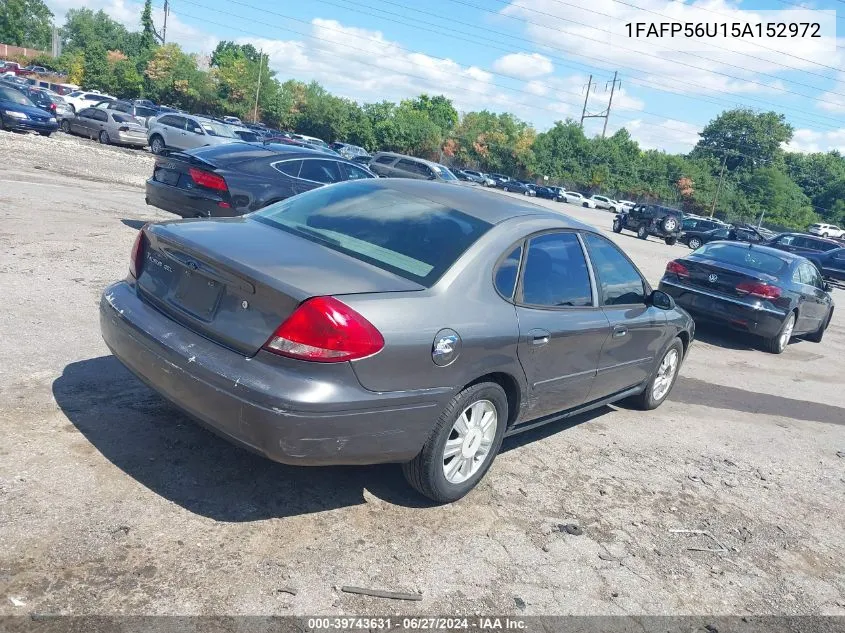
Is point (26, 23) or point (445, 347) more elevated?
point (26, 23)

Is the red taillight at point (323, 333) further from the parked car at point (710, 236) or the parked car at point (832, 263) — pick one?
the parked car at point (710, 236)

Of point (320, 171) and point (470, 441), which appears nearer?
point (470, 441)

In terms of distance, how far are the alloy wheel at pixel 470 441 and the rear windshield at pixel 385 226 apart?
0.79 meters

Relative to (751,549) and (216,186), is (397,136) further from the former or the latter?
(751,549)

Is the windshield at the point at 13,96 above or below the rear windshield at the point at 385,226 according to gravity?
above

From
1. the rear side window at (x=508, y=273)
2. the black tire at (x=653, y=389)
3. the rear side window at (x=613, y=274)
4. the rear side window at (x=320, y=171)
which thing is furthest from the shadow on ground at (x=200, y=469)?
the rear side window at (x=320, y=171)

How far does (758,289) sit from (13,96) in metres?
24.7

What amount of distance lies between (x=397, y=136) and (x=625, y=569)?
75.7m

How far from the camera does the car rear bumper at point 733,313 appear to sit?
9.76 metres

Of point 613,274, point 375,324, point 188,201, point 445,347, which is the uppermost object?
point 613,274

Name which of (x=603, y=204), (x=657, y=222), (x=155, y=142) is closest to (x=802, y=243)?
(x=657, y=222)

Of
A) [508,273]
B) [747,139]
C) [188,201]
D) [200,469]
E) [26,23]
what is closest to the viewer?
[200,469]

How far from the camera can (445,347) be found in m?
3.56

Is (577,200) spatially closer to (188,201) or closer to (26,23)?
(188,201)
